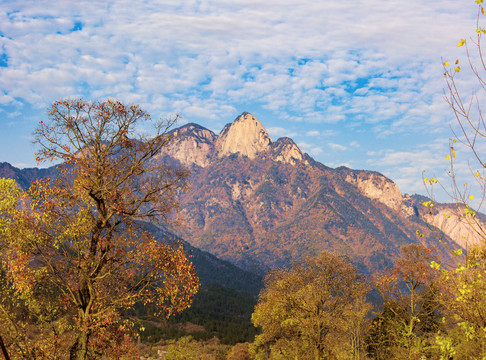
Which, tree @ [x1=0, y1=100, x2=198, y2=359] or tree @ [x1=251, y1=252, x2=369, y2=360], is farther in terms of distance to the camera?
tree @ [x1=251, y1=252, x2=369, y2=360]

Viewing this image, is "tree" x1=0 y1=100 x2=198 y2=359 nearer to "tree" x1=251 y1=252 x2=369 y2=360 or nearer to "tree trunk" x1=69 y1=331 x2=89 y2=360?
"tree trunk" x1=69 y1=331 x2=89 y2=360

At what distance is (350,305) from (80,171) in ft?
114

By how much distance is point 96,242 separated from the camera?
15.7 meters

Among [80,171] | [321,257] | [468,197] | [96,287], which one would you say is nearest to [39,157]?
[80,171]

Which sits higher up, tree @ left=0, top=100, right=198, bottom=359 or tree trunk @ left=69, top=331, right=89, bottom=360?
tree @ left=0, top=100, right=198, bottom=359

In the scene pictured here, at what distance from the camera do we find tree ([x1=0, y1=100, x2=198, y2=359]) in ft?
48.8

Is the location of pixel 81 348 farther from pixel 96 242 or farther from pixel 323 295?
pixel 323 295

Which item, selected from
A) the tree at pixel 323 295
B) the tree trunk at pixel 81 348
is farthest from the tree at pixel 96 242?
the tree at pixel 323 295

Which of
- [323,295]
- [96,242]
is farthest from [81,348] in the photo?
[323,295]

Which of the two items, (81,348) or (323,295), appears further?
(323,295)

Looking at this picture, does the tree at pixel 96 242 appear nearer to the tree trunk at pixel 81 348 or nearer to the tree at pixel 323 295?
the tree trunk at pixel 81 348

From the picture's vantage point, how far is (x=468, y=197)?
9.99 meters

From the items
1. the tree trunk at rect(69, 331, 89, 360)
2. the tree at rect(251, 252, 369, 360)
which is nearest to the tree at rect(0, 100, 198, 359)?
the tree trunk at rect(69, 331, 89, 360)

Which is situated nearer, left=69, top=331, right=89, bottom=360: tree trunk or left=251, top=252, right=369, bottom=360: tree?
left=69, top=331, right=89, bottom=360: tree trunk
